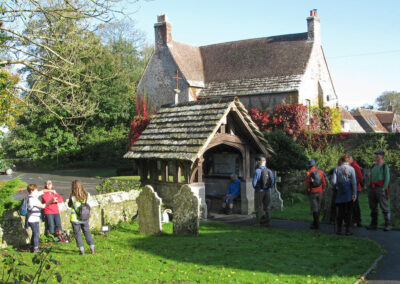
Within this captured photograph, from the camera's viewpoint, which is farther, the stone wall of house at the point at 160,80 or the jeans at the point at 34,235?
the stone wall of house at the point at 160,80

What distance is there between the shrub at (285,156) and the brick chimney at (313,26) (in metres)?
16.8

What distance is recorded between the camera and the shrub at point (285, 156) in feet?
60.8

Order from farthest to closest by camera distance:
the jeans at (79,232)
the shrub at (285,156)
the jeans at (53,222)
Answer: the shrub at (285,156), the jeans at (53,222), the jeans at (79,232)

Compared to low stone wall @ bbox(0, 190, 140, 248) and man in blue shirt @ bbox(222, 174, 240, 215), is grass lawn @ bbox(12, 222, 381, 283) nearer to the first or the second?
low stone wall @ bbox(0, 190, 140, 248)

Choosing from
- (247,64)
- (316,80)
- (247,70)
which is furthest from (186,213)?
(316,80)

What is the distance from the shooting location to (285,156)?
61.0 feet

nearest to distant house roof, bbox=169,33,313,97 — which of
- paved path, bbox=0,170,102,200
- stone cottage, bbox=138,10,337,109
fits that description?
stone cottage, bbox=138,10,337,109

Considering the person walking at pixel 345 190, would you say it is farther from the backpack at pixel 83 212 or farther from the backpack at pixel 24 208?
the backpack at pixel 24 208

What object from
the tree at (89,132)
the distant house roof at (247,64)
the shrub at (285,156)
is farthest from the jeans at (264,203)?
the tree at (89,132)

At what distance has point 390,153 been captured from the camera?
22.2 meters

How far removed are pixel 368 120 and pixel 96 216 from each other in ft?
195

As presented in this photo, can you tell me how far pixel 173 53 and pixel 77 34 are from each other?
21.9m

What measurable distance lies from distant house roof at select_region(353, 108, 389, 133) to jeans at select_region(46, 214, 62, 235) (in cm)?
5859

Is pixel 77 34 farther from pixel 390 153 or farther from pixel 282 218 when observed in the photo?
pixel 390 153
